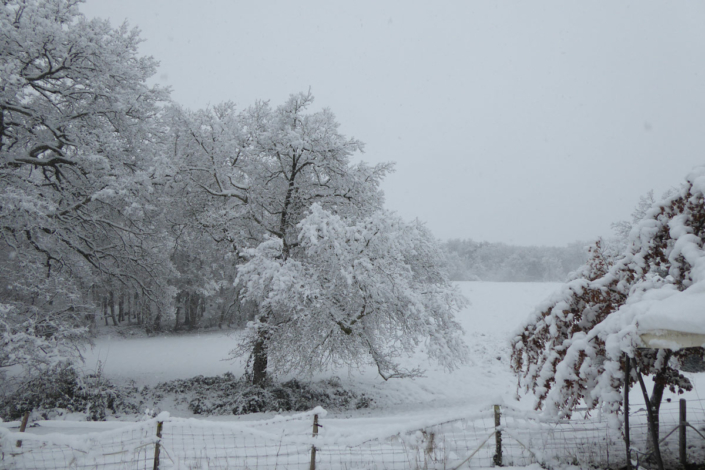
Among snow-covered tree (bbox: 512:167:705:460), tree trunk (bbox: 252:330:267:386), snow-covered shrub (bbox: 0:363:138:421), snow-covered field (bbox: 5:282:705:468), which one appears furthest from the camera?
tree trunk (bbox: 252:330:267:386)

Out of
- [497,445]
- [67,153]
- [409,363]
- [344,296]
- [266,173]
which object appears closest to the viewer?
[497,445]

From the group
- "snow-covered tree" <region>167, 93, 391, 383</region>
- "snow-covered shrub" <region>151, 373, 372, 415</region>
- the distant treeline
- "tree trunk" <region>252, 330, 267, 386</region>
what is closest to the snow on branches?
"snow-covered shrub" <region>151, 373, 372, 415</region>

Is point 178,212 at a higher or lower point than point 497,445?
higher

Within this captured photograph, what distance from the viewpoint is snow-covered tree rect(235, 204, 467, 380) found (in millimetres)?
9102

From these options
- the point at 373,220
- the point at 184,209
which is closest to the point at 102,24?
the point at 184,209

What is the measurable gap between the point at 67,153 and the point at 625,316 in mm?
12870

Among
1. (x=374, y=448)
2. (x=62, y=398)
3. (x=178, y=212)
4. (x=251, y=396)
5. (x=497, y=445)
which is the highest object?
(x=178, y=212)

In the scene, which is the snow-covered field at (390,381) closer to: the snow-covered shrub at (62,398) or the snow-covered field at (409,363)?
the snow-covered field at (409,363)

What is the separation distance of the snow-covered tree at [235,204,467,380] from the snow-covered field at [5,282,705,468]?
4.55 ft

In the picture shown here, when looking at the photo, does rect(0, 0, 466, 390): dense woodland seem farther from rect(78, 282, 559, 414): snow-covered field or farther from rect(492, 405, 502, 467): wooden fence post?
rect(492, 405, 502, 467): wooden fence post

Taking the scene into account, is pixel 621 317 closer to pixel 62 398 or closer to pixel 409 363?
pixel 62 398

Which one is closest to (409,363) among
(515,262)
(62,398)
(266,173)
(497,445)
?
(266,173)

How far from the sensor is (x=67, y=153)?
424 inches

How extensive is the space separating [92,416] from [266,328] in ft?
14.1
